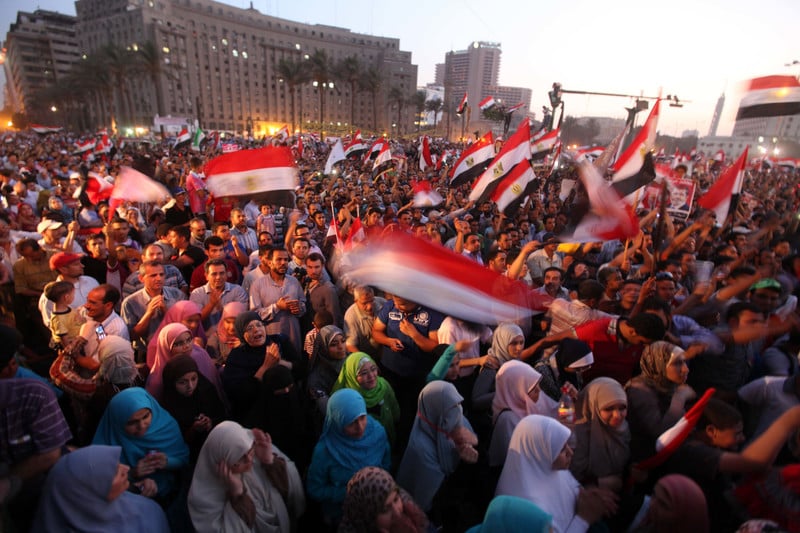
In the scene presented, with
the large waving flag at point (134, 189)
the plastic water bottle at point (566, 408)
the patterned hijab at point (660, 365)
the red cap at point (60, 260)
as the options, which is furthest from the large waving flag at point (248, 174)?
the patterned hijab at point (660, 365)

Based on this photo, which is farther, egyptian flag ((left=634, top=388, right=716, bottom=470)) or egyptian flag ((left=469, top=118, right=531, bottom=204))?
egyptian flag ((left=469, top=118, right=531, bottom=204))

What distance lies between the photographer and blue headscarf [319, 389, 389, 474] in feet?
8.37

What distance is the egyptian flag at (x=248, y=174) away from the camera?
18.0ft

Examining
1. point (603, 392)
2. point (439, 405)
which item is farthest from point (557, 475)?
point (439, 405)

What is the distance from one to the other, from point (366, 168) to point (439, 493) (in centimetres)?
1561

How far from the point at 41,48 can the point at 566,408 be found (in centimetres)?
13661

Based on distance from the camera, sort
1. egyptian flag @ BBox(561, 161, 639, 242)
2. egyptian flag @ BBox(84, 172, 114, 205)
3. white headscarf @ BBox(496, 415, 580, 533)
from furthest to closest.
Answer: egyptian flag @ BBox(84, 172, 114, 205)
egyptian flag @ BBox(561, 161, 639, 242)
white headscarf @ BBox(496, 415, 580, 533)

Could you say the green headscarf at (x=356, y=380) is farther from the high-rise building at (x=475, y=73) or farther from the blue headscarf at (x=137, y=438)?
the high-rise building at (x=475, y=73)

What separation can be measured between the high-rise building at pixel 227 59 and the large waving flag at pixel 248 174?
73701 millimetres

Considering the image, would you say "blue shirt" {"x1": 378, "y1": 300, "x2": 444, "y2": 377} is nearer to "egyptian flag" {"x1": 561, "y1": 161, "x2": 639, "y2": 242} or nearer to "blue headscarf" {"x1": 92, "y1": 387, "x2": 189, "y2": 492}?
"egyptian flag" {"x1": 561, "y1": 161, "x2": 639, "y2": 242}

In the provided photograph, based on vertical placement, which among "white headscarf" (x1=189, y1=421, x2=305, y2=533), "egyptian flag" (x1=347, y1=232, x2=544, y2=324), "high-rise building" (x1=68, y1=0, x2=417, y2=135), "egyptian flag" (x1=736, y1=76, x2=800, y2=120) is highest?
"high-rise building" (x1=68, y1=0, x2=417, y2=135)

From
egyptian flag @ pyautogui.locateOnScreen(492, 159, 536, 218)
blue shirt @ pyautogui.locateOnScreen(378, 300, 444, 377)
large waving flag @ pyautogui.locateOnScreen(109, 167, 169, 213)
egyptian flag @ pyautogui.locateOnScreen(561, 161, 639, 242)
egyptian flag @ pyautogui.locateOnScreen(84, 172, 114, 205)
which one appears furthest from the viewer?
egyptian flag @ pyautogui.locateOnScreen(84, 172, 114, 205)

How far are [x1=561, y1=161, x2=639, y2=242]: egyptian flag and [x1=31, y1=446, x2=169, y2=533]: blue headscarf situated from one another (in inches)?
149

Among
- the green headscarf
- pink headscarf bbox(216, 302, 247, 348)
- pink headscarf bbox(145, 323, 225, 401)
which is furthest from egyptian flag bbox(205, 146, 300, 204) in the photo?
the green headscarf
